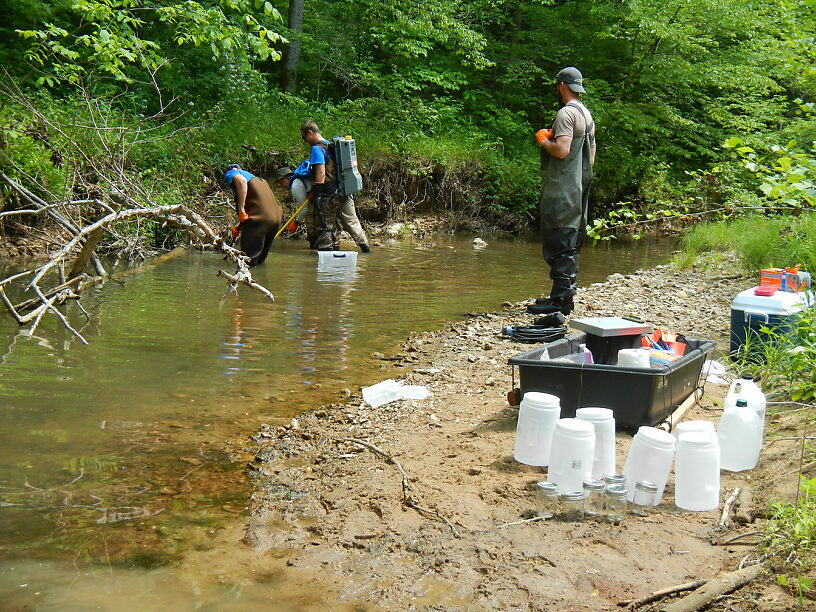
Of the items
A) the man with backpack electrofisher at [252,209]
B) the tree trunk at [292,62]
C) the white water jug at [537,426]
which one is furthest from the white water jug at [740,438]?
the tree trunk at [292,62]

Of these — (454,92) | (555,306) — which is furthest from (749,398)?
(454,92)

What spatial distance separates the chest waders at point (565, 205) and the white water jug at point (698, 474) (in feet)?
12.3

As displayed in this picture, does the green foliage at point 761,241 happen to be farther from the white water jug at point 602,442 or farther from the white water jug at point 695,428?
the white water jug at point 602,442

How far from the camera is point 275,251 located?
13750 millimetres

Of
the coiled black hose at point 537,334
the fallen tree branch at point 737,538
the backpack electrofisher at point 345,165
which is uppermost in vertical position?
the backpack electrofisher at point 345,165

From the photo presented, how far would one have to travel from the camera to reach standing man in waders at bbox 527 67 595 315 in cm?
707

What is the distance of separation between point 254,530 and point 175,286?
6.82 metres

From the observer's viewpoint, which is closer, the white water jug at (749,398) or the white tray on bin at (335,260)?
the white water jug at (749,398)

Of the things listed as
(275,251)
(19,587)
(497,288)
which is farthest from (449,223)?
(19,587)

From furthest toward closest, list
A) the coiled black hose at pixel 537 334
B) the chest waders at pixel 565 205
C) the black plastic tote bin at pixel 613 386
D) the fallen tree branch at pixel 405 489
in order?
the chest waders at pixel 565 205 < the coiled black hose at pixel 537 334 < the black plastic tote bin at pixel 613 386 < the fallen tree branch at pixel 405 489

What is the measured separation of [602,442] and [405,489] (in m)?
0.98

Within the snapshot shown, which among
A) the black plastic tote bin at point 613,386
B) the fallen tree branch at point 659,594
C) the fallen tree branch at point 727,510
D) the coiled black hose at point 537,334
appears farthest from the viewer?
the coiled black hose at point 537,334

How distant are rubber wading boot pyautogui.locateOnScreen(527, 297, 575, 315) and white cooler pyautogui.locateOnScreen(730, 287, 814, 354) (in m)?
1.79

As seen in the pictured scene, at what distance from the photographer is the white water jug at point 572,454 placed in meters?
3.75
